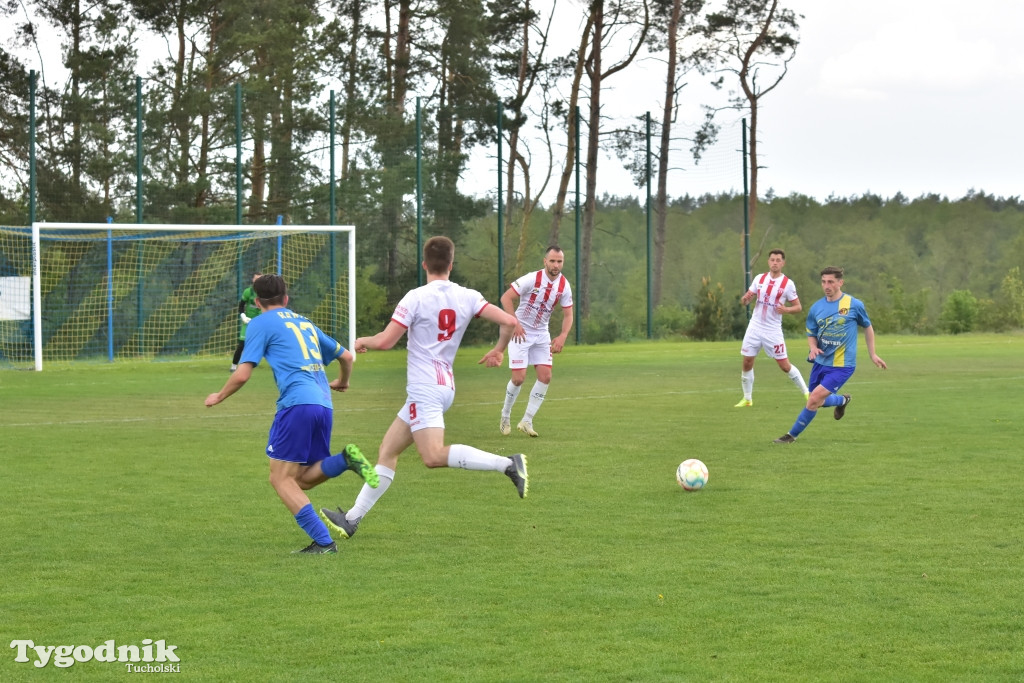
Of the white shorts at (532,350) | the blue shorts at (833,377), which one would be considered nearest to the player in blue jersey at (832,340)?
the blue shorts at (833,377)

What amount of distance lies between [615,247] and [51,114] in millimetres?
18949

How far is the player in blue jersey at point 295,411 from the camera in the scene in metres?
7.21

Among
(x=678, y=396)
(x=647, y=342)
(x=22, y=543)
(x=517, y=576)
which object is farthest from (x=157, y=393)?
(x=647, y=342)

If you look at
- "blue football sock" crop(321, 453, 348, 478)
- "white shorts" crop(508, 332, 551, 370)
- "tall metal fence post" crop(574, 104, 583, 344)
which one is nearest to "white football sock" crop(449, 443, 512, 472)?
"blue football sock" crop(321, 453, 348, 478)

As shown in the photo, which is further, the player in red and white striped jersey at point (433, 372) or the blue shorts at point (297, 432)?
the player in red and white striped jersey at point (433, 372)

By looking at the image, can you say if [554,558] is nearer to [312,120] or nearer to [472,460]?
[472,460]

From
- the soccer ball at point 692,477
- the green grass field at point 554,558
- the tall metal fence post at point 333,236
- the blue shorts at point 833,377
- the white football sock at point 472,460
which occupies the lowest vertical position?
the green grass field at point 554,558

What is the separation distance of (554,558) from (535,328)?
23.3 feet

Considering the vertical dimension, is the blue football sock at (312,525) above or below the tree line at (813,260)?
below

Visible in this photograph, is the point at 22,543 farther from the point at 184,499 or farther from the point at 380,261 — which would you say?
the point at 380,261

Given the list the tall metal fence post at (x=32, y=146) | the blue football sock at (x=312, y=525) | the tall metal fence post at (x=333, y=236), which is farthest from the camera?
the tall metal fence post at (x=333, y=236)

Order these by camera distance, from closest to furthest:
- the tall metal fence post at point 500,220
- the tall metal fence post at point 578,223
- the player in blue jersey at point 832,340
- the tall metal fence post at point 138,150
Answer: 1. the player in blue jersey at point 832,340
2. the tall metal fence post at point 138,150
3. the tall metal fence post at point 500,220
4. the tall metal fence post at point 578,223

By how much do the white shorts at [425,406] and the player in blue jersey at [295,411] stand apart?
21.9 inches

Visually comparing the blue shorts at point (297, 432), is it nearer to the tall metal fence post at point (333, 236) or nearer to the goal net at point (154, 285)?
the goal net at point (154, 285)
